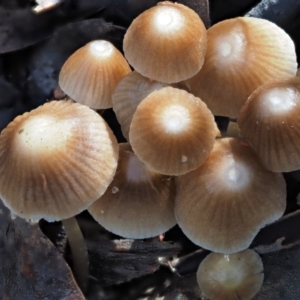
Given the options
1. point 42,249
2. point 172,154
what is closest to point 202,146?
point 172,154

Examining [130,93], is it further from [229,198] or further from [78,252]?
[78,252]

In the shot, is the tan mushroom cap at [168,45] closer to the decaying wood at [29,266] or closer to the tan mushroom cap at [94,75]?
the tan mushroom cap at [94,75]

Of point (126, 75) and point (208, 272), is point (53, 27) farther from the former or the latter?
point (208, 272)

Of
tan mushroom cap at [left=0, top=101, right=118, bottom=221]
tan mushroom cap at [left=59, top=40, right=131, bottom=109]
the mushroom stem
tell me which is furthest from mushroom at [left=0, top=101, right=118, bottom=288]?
the mushroom stem

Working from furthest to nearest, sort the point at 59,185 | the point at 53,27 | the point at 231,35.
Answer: the point at 53,27 → the point at 231,35 → the point at 59,185

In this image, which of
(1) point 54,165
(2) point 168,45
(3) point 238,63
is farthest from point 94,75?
(3) point 238,63

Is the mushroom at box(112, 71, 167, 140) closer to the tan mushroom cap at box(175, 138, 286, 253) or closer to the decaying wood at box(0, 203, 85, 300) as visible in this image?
the tan mushroom cap at box(175, 138, 286, 253)
